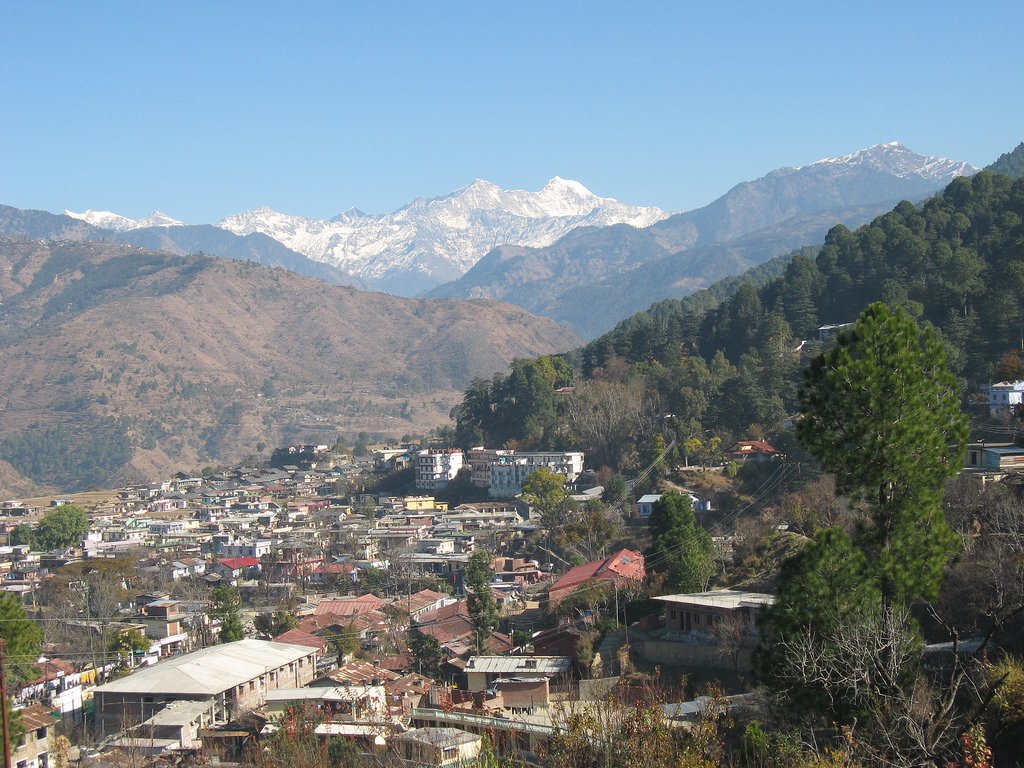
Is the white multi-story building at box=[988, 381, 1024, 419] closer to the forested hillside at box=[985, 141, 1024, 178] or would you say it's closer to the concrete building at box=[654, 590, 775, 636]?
the concrete building at box=[654, 590, 775, 636]

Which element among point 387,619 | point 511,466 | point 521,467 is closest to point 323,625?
point 387,619

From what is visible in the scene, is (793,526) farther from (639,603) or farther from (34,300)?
(34,300)

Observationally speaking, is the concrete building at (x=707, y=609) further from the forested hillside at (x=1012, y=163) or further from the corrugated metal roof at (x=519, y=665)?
the forested hillside at (x=1012, y=163)

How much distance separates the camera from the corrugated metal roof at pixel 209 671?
16656 mm

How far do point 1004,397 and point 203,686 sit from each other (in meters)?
18.9

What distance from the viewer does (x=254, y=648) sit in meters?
19.4

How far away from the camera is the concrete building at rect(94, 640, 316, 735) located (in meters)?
16.5

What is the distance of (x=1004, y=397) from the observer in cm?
2650

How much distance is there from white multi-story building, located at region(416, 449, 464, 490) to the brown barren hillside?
126 feet

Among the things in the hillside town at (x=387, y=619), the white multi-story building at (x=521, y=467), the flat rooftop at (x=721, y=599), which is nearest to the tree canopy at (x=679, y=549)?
the hillside town at (x=387, y=619)

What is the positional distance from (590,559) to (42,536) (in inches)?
844

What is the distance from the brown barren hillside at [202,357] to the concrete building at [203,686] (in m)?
63.9

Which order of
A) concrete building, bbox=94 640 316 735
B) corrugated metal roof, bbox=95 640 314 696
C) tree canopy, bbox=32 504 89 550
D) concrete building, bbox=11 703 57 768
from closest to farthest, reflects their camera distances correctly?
concrete building, bbox=11 703 57 768, concrete building, bbox=94 640 316 735, corrugated metal roof, bbox=95 640 314 696, tree canopy, bbox=32 504 89 550

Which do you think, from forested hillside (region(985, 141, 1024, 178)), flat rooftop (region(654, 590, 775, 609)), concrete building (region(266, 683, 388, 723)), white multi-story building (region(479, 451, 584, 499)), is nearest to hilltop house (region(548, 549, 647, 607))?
flat rooftop (region(654, 590, 775, 609))
